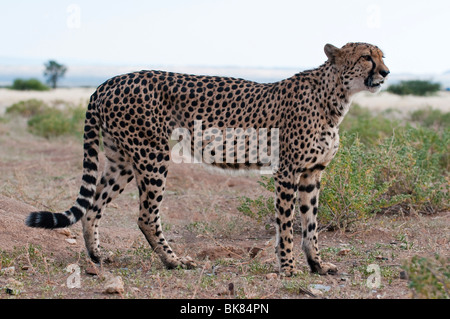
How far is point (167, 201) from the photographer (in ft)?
23.3

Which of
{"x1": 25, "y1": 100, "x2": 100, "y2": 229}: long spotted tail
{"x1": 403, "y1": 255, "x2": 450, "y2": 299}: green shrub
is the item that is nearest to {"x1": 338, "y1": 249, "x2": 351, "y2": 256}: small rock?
{"x1": 403, "y1": 255, "x2": 450, "y2": 299}: green shrub

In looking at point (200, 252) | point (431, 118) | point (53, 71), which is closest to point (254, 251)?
point (200, 252)

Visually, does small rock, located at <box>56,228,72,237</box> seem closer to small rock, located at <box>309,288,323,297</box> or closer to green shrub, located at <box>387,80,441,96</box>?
small rock, located at <box>309,288,323,297</box>

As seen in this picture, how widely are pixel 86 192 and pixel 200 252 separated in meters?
1.12

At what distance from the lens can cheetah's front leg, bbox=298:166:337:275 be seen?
4.43m

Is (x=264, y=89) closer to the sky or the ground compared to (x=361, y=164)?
closer to the sky

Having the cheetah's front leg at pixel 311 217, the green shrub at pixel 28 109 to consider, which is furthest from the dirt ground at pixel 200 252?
the green shrub at pixel 28 109

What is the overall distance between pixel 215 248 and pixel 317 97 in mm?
1573

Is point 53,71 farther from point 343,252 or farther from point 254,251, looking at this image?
point 343,252

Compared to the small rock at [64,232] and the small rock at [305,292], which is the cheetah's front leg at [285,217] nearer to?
the small rock at [305,292]

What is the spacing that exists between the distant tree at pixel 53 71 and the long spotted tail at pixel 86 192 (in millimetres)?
46399

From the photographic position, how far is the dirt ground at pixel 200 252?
3.89 m
